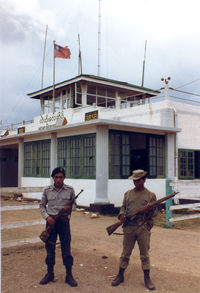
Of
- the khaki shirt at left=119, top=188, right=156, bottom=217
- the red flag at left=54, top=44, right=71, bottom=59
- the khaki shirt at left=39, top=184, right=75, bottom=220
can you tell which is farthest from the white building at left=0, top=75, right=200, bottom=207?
the khaki shirt at left=39, top=184, right=75, bottom=220

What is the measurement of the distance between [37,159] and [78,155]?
12.8 ft

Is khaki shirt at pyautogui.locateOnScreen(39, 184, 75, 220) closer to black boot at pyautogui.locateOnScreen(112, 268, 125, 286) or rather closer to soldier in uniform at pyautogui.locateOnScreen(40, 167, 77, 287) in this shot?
soldier in uniform at pyautogui.locateOnScreen(40, 167, 77, 287)

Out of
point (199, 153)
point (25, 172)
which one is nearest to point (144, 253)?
point (199, 153)

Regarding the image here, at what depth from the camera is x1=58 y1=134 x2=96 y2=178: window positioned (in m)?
13.4

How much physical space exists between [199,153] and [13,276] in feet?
42.3

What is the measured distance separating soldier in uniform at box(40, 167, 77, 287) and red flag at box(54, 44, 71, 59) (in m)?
19.1

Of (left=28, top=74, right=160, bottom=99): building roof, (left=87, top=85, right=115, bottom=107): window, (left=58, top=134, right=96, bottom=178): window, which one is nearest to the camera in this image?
(left=58, top=134, right=96, bottom=178): window

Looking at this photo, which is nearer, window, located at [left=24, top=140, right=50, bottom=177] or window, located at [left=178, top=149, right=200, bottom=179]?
window, located at [left=178, top=149, right=200, bottom=179]

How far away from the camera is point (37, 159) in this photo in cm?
1733

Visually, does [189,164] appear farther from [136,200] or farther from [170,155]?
[136,200]

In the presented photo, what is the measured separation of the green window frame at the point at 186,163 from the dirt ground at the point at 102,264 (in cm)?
648

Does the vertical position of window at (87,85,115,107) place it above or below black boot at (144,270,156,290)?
above

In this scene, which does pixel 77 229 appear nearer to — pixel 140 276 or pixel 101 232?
pixel 101 232

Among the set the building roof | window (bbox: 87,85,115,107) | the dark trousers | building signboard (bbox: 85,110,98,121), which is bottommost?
the dark trousers
